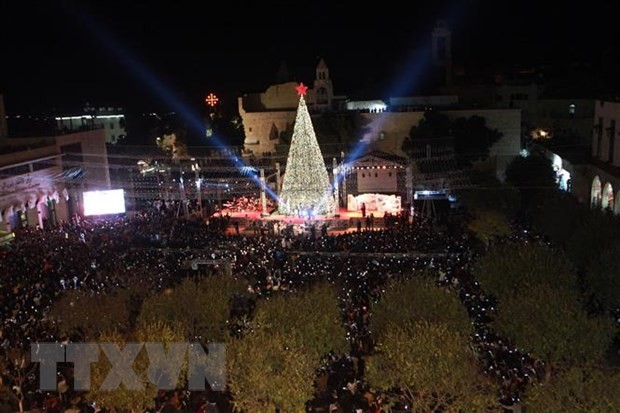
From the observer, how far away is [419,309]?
14.0 m

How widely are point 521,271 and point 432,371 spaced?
A: 17.4ft

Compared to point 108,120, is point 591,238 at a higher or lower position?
lower

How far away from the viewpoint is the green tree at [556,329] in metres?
12.9

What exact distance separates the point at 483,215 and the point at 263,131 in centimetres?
2450

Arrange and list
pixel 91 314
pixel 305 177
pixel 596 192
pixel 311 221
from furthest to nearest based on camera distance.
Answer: pixel 305 177 < pixel 311 221 < pixel 596 192 < pixel 91 314

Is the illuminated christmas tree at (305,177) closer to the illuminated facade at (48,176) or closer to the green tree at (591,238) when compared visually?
the illuminated facade at (48,176)

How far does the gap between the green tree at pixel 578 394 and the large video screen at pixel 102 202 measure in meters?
25.0

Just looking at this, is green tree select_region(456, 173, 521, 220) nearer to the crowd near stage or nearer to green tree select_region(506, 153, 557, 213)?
green tree select_region(506, 153, 557, 213)

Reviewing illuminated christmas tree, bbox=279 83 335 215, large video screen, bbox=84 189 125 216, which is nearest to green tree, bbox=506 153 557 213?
illuminated christmas tree, bbox=279 83 335 215

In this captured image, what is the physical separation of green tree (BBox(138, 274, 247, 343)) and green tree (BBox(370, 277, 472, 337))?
3439 mm

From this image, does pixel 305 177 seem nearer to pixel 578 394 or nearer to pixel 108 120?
pixel 578 394

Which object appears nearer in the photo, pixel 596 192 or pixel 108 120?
pixel 596 192

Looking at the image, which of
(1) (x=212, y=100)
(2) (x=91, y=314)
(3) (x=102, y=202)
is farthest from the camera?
(1) (x=212, y=100)

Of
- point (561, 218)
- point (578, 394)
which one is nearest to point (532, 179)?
point (561, 218)
